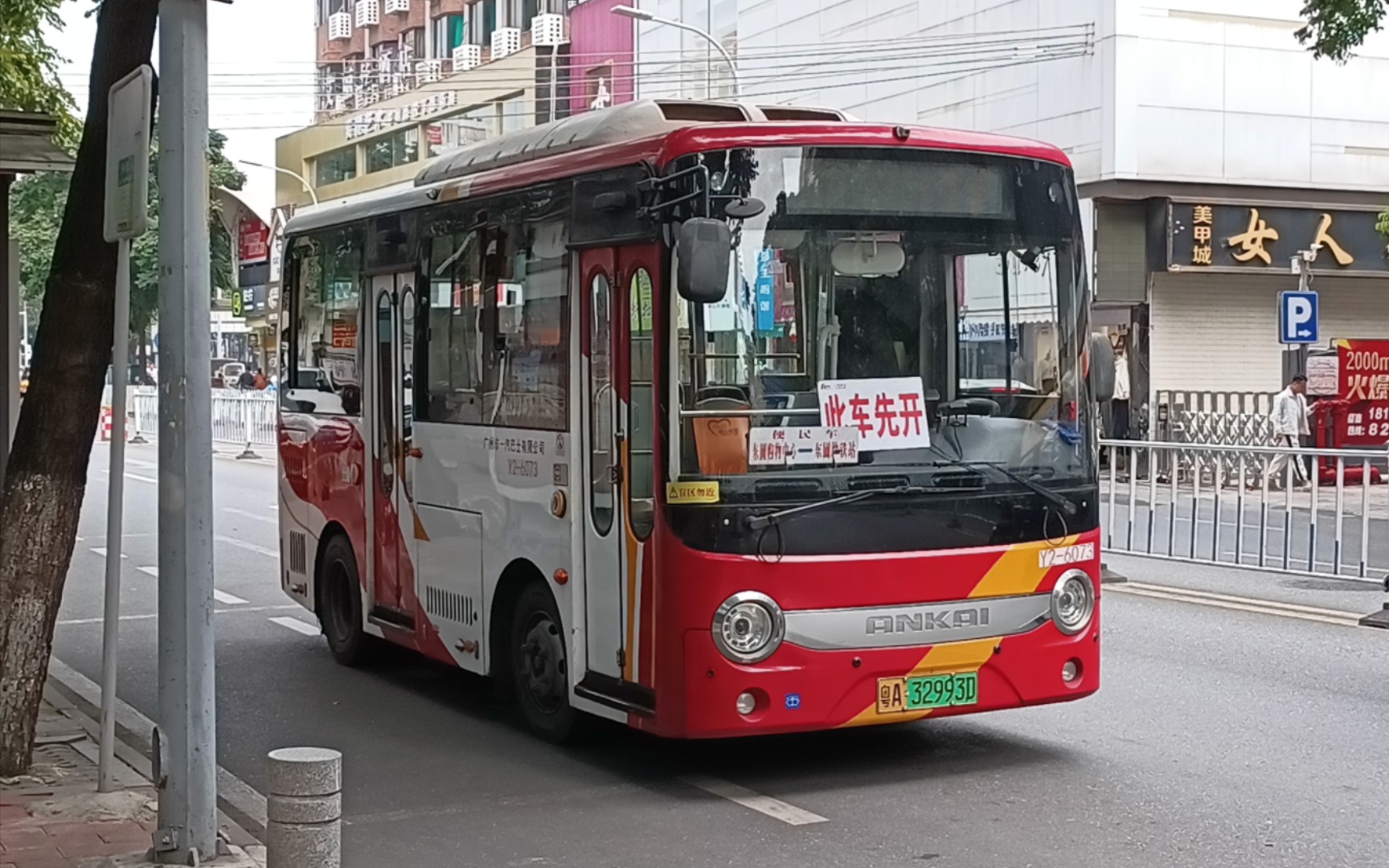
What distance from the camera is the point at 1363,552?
14305 millimetres

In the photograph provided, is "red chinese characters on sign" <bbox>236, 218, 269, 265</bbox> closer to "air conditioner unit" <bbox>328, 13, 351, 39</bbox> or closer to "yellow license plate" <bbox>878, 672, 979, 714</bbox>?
"air conditioner unit" <bbox>328, 13, 351, 39</bbox>

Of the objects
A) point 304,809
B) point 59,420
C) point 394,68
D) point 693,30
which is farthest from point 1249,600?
point 394,68

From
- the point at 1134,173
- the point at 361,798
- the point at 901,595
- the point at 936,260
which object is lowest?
the point at 361,798

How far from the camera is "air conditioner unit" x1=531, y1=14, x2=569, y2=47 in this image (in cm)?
5109

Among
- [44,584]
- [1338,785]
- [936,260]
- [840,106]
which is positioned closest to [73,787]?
[44,584]

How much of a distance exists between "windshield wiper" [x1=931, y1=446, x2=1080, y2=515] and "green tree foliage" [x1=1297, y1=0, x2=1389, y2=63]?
9269 millimetres

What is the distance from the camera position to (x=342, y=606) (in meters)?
11.5

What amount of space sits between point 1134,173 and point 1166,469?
1442cm

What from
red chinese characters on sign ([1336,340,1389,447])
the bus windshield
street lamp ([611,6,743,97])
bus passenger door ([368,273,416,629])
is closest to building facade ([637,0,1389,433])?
red chinese characters on sign ([1336,340,1389,447])

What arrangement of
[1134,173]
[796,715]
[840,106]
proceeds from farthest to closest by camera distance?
[840,106], [1134,173], [796,715]

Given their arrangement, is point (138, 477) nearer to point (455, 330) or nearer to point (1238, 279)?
point (1238, 279)

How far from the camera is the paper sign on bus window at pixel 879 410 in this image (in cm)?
755

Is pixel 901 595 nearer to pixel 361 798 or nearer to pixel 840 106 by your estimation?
pixel 361 798

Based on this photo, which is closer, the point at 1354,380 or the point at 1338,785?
the point at 1338,785
